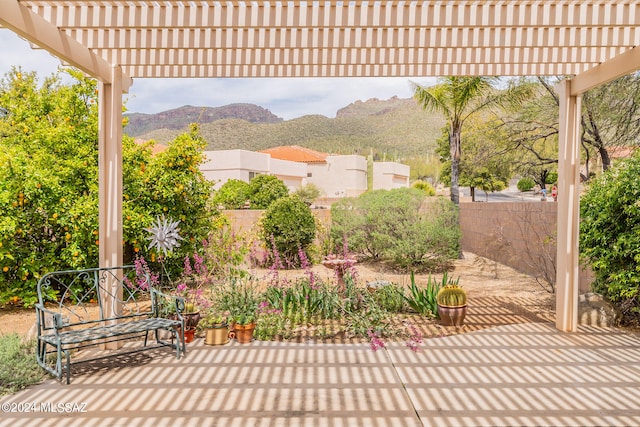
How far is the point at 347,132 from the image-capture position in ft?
184

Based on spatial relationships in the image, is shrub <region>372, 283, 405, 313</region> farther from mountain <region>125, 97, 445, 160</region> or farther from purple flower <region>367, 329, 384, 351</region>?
mountain <region>125, 97, 445, 160</region>

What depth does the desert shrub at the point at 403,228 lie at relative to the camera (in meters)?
11.2

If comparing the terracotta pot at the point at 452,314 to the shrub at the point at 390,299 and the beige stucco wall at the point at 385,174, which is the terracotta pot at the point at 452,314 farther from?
the beige stucco wall at the point at 385,174

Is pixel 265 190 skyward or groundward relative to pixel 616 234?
skyward

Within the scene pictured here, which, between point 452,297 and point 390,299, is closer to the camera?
point 452,297

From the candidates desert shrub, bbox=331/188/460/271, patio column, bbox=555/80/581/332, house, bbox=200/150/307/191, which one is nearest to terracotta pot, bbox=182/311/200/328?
patio column, bbox=555/80/581/332

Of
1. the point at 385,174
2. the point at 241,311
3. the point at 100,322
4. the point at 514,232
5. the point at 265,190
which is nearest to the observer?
the point at 100,322

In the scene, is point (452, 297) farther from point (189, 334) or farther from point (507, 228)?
point (507, 228)

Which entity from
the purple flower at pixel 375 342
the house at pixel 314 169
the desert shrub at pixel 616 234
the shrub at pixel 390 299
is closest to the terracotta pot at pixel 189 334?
the purple flower at pixel 375 342

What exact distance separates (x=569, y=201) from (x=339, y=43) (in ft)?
10.8

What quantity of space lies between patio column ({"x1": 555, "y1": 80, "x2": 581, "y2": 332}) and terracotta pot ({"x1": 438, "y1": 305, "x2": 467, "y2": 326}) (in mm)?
1141

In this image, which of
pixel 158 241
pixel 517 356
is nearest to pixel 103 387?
pixel 158 241

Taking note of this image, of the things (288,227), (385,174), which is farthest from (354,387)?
(385,174)

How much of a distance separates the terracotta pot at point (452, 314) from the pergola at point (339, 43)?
3.75 feet
